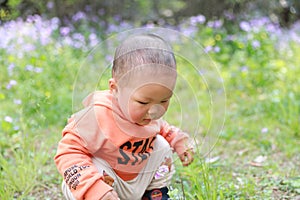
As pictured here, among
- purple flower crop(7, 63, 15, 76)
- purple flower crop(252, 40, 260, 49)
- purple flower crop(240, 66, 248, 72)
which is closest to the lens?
purple flower crop(7, 63, 15, 76)

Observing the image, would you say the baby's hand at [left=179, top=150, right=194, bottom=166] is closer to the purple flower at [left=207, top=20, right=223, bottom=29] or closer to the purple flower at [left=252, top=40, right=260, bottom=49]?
the purple flower at [left=252, top=40, right=260, bottom=49]

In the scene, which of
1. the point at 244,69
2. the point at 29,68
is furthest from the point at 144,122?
the point at 244,69

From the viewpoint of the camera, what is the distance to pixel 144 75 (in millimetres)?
1666

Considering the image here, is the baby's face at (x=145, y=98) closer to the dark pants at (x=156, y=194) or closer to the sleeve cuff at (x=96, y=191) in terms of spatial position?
the sleeve cuff at (x=96, y=191)

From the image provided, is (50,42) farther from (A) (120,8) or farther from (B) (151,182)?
(B) (151,182)

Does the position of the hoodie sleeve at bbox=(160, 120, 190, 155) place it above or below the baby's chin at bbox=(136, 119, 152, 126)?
below

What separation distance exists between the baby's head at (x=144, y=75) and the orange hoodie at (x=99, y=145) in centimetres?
10

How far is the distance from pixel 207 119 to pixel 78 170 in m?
1.55

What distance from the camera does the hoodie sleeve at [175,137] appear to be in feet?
6.94

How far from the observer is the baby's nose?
174 centimetres

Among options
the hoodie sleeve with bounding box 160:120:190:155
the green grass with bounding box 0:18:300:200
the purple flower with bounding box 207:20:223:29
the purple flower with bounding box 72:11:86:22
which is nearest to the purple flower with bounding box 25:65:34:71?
the green grass with bounding box 0:18:300:200

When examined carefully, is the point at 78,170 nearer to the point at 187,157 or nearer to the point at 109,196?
the point at 109,196

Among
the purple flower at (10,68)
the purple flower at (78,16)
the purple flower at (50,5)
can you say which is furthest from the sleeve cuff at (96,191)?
the purple flower at (50,5)

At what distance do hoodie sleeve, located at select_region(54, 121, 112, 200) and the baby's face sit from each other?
224mm
